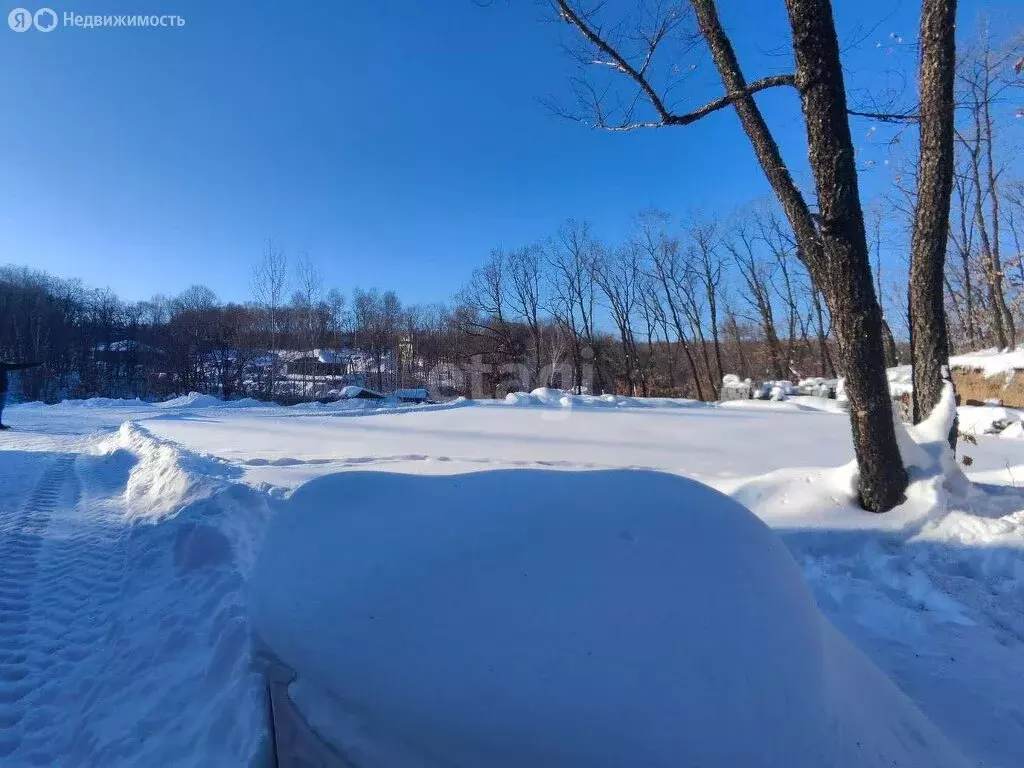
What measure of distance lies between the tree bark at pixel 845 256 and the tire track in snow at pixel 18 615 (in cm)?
470

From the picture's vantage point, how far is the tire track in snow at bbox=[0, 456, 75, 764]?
1.89 meters

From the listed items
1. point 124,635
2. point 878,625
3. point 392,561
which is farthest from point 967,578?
point 124,635

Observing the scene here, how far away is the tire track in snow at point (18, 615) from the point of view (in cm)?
189

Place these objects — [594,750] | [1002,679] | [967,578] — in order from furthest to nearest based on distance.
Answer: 1. [967,578]
2. [1002,679]
3. [594,750]

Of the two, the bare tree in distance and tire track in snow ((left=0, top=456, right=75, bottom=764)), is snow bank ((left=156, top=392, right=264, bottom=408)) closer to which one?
tire track in snow ((left=0, top=456, right=75, bottom=764))

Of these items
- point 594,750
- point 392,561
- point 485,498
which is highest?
point 485,498

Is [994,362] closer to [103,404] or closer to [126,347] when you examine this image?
[103,404]

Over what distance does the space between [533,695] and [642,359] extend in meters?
32.9

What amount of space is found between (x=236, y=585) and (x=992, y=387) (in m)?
15.4

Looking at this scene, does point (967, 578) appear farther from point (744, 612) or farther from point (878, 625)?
point (744, 612)

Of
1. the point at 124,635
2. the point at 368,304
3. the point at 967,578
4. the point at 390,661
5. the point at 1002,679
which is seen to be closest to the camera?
the point at 390,661

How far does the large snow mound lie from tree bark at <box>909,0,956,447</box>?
3.22 metres

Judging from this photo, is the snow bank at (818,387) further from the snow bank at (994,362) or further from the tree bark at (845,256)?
the tree bark at (845,256)

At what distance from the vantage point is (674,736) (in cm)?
116
